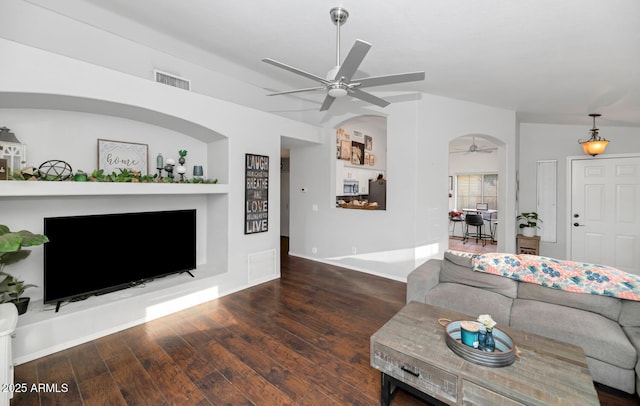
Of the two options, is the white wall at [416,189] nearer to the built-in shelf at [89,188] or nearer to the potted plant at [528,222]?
the potted plant at [528,222]

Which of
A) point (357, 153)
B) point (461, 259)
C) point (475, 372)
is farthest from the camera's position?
point (357, 153)

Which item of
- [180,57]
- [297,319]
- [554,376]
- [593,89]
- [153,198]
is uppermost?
[180,57]

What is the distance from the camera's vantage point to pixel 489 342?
165cm

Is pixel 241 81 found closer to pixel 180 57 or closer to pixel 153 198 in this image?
pixel 180 57

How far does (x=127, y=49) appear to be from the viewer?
335 centimetres

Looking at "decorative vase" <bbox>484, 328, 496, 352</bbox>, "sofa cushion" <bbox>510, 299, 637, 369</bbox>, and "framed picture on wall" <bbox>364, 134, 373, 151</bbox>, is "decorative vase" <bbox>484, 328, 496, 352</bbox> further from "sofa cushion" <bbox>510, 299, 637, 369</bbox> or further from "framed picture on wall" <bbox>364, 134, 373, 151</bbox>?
"framed picture on wall" <bbox>364, 134, 373, 151</bbox>

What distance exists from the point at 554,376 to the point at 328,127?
4.61 metres

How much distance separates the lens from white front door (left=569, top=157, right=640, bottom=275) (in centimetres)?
453

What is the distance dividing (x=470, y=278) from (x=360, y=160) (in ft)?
15.4

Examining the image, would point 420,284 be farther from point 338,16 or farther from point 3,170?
point 3,170

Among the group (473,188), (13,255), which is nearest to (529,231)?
(473,188)

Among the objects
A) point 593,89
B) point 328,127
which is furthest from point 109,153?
point 593,89

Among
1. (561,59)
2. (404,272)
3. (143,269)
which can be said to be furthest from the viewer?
(404,272)

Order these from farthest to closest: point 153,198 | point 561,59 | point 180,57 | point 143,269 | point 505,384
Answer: point 180,57
point 153,198
point 143,269
point 561,59
point 505,384
